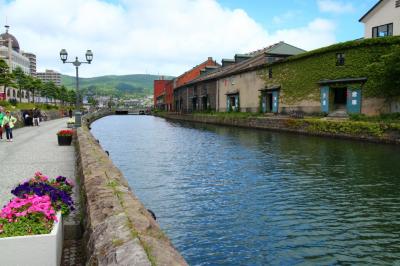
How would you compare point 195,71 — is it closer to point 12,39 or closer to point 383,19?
point 383,19

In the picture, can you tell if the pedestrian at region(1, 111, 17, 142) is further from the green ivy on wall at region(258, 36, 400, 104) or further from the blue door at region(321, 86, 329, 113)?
the green ivy on wall at region(258, 36, 400, 104)

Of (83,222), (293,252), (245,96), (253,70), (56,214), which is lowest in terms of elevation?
(293,252)

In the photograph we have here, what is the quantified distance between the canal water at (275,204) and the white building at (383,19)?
22909mm

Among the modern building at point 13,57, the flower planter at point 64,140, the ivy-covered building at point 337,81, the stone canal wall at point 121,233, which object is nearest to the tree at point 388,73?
the ivy-covered building at point 337,81

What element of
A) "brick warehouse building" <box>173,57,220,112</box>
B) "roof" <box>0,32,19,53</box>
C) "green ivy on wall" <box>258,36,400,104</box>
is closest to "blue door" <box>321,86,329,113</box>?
"green ivy on wall" <box>258,36,400,104</box>

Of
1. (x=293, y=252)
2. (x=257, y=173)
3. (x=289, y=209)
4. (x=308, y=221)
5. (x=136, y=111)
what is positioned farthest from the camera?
(x=136, y=111)

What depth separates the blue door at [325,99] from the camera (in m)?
32.8

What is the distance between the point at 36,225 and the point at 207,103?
2289 inches

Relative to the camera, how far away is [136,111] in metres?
122

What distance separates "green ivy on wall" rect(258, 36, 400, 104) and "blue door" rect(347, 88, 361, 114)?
61 cm

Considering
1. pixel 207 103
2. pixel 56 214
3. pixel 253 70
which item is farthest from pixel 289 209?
pixel 207 103

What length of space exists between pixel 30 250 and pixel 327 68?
3342 cm

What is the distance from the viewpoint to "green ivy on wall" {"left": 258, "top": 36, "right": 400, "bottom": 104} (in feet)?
96.0

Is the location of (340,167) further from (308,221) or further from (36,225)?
(36,225)
